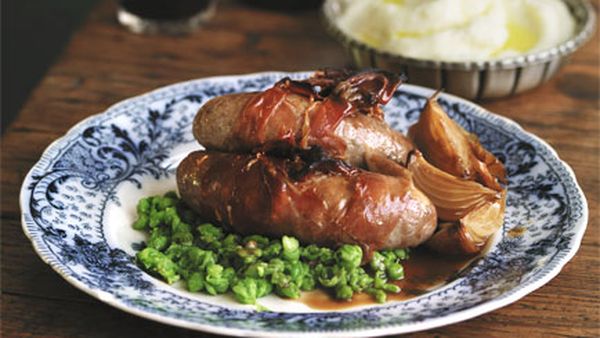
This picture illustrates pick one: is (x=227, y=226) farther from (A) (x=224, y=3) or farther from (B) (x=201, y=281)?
(A) (x=224, y=3)

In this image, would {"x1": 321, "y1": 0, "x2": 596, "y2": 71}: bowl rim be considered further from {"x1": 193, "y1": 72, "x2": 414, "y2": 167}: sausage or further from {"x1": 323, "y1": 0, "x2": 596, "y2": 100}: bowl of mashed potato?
{"x1": 193, "y1": 72, "x2": 414, "y2": 167}: sausage

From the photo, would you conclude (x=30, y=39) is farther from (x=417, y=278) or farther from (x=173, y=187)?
(x=417, y=278)

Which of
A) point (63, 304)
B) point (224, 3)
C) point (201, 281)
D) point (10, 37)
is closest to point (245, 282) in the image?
point (201, 281)

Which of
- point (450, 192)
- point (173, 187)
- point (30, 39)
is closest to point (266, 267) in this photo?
point (450, 192)

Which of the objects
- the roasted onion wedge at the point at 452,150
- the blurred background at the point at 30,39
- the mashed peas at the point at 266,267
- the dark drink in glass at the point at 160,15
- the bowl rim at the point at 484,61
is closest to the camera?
the mashed peas at the point at 266,267

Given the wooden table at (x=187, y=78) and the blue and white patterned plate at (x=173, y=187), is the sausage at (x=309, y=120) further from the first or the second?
the wooden table at (x=187, y=78)

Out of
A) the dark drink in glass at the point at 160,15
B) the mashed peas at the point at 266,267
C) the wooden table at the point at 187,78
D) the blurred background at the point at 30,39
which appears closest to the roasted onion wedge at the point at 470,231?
the mashed peas at the point at 266,267

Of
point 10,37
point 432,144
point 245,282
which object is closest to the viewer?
point 245,282
